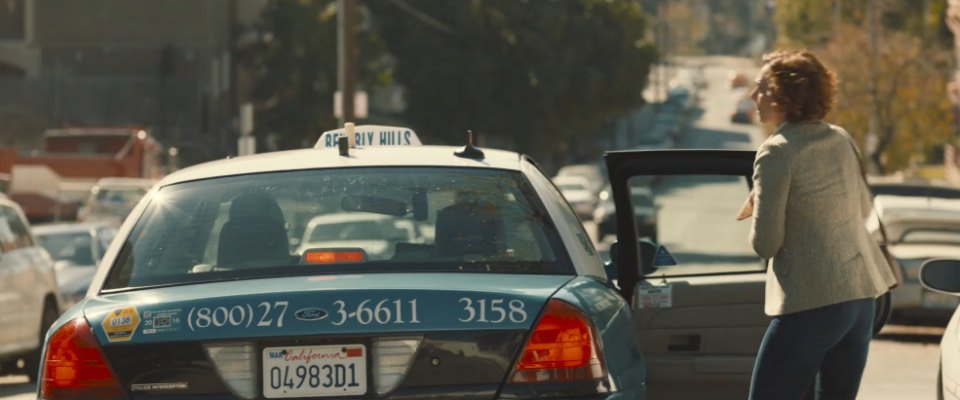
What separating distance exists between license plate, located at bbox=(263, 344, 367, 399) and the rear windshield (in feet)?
1.52

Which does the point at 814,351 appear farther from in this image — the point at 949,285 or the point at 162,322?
the point at 162,322

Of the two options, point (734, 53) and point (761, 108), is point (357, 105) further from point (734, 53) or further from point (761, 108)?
point (734, 53)

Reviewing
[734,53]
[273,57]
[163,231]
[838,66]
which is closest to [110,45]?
[273,57]

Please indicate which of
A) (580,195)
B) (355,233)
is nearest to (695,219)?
(580,195)

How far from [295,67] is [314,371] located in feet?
168

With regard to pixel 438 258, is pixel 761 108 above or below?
above

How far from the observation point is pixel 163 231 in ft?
19.7

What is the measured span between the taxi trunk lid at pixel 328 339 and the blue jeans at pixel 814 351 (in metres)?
0.85

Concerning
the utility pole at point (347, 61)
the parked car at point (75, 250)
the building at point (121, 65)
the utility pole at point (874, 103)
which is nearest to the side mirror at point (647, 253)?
the parked car at point (75, 250)

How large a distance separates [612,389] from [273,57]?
168ft

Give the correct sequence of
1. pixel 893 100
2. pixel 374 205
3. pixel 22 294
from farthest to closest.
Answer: pixel 893 100 < pixel 22 294 < pixel 374 205

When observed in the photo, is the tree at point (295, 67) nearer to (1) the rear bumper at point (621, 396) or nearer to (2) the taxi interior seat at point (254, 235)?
(2) the taxi interior seat at point (254, 235)

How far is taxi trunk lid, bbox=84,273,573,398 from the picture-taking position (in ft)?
17.1

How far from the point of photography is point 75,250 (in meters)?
21.7
